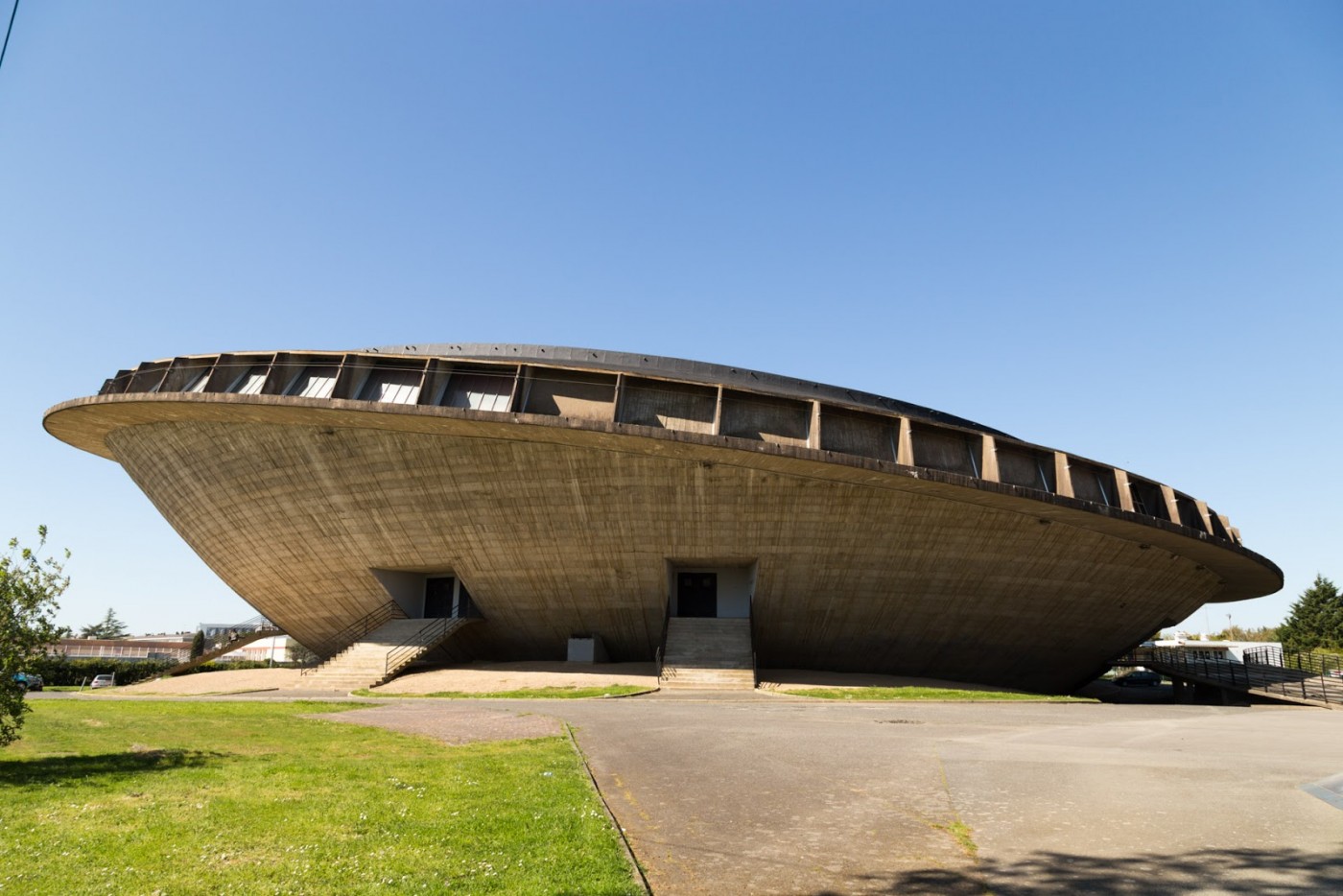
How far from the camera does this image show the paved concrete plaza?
4.64 meters

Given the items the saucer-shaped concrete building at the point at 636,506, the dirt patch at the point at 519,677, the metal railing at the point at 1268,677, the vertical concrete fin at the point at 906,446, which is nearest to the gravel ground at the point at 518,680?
the dirt patch at the point at 519,677

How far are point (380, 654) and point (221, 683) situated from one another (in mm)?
5948

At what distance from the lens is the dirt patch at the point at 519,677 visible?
920 inches

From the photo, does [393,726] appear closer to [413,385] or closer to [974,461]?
[413,385]

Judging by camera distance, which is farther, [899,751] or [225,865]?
[899,751]

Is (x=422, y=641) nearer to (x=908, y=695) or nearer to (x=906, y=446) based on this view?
(x=908, y=695)

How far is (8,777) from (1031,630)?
29.6 m

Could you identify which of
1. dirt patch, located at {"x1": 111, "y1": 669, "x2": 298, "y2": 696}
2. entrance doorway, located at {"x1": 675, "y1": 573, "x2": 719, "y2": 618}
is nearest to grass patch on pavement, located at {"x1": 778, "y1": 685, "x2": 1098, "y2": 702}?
entrance doorway, located at {"x1": 675, "y1": 573, "x2": 719, "y2": 618}

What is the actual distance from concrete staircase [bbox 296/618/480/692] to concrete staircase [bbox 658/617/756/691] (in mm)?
8196

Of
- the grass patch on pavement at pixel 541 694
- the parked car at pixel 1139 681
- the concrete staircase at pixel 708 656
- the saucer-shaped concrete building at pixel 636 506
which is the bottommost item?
the parked car at pixel 1139 681

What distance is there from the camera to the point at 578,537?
2530 centimetres

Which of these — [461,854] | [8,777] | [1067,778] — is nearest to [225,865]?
[461,854]

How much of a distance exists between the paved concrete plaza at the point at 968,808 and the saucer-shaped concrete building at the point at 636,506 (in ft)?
35.8

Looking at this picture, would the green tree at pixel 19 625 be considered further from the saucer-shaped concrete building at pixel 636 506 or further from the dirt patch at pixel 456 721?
the saucer-shaped concrete building at pixel 636 506
